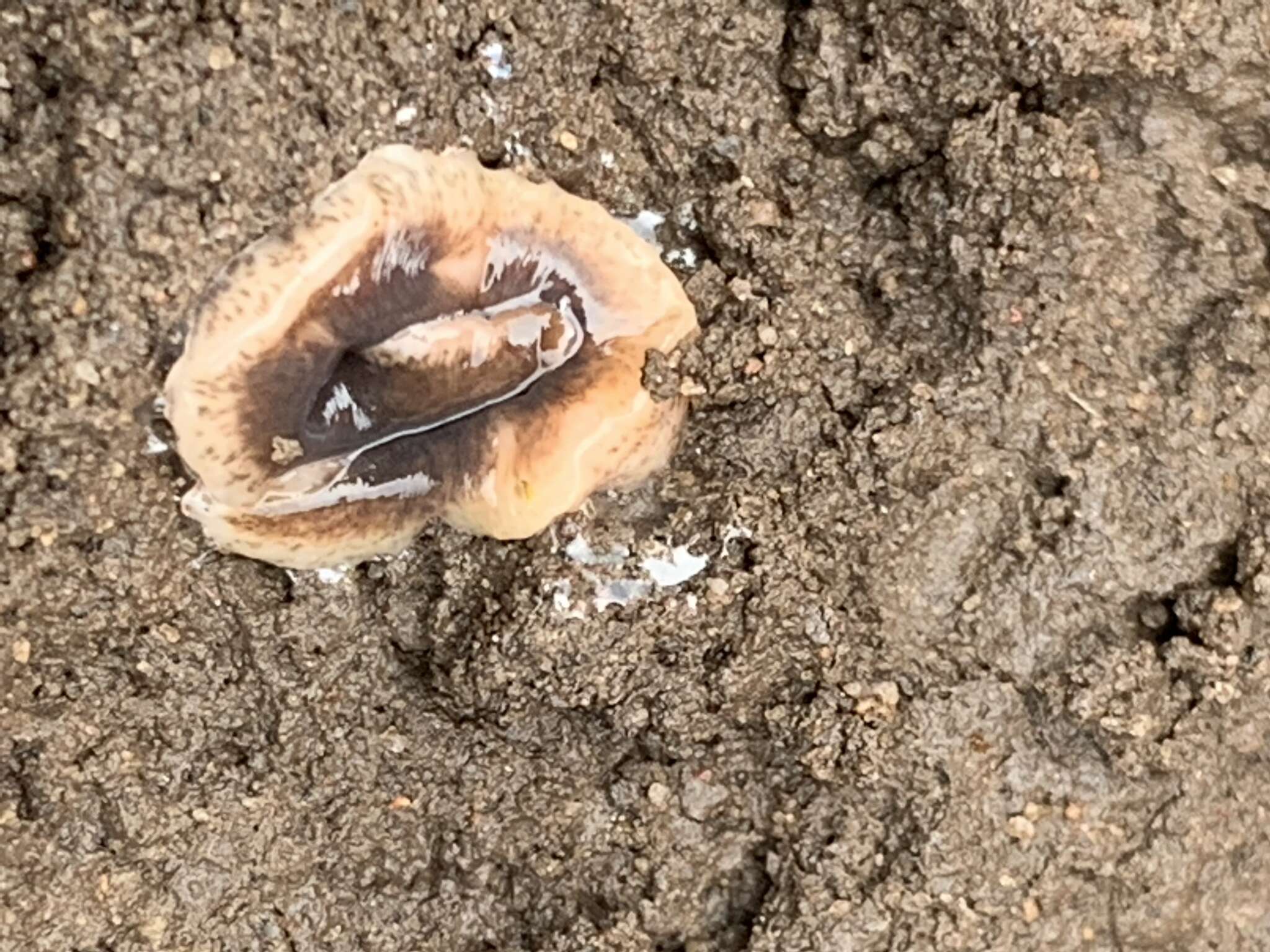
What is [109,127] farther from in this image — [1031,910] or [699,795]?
[1031,910]

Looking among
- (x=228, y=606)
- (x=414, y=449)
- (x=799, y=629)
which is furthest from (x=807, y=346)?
(x=228, y=606)

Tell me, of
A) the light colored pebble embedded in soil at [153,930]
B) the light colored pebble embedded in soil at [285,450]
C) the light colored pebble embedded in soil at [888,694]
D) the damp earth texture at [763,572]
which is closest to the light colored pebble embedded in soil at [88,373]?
the damp earth texture at [763,572]

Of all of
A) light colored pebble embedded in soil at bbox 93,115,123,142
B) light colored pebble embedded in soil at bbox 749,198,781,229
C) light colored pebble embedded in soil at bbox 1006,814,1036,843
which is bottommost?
light colored pebble embedded in soil at bbox 1006,814,1036,843

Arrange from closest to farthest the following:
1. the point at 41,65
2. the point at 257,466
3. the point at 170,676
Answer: the point at 41,65, the point at 257,466, the point at 170,676

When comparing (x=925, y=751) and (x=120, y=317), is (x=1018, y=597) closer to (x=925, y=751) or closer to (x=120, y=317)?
(x=925, y=751)

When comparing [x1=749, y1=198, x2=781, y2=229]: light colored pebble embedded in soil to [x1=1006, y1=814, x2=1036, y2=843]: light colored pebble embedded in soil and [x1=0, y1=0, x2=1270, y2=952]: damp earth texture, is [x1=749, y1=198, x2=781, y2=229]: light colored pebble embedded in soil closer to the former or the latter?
[x1=0, y1=0, x2=1270, y2=952]: damp earth texture

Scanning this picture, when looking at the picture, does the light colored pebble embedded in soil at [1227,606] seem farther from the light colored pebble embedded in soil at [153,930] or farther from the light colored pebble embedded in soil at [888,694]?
the light colored pebble embedded in soil at [153,930]

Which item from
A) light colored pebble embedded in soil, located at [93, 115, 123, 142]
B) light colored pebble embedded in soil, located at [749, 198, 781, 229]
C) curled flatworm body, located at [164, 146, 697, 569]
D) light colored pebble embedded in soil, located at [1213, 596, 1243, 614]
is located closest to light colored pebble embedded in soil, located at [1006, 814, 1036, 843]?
light colored pebble embedded in soil, located at [1213, 596, 1243, 614]
